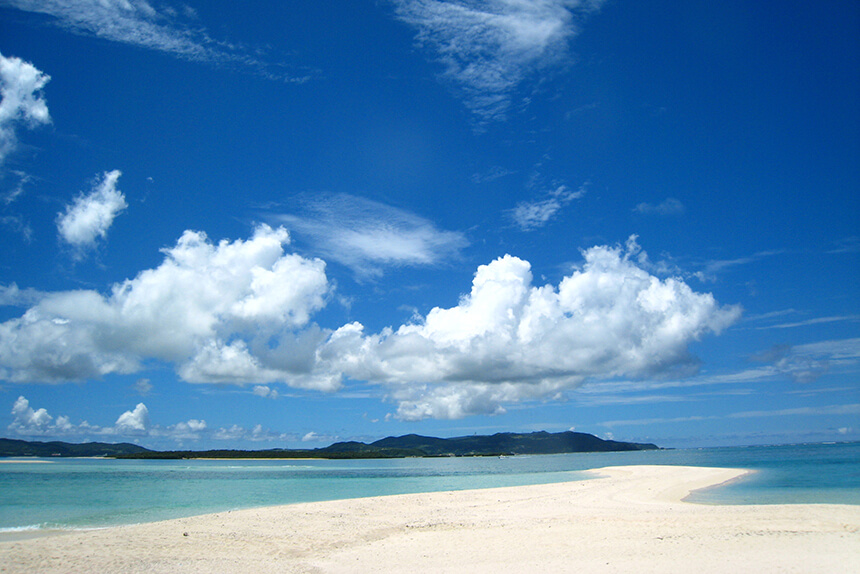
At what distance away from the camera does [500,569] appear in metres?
14.9

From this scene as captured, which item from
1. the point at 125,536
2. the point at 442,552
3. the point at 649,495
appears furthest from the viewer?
the point at 649,495

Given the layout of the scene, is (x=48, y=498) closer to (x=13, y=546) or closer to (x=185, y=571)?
(x=13, y=546)

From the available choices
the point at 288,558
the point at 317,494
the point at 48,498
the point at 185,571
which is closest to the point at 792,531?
the point at 288,558

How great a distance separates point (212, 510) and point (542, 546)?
79.1 feet

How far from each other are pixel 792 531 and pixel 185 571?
68.5ft

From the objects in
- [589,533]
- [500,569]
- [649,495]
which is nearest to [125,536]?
[500,569]

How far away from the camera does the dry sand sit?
15.3m

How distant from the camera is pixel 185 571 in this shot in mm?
15727

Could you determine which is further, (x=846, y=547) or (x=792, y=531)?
(x=792, y=531)

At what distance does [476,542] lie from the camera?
747 inches

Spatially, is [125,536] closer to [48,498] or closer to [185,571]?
[185,571]

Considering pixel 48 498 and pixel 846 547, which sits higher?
pixel 846 547

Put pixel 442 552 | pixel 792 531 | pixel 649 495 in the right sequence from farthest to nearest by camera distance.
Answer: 1. pixel 649 495
2. pixel 792 531
3. pixel 442 552

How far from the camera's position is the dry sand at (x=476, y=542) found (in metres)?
15.3
